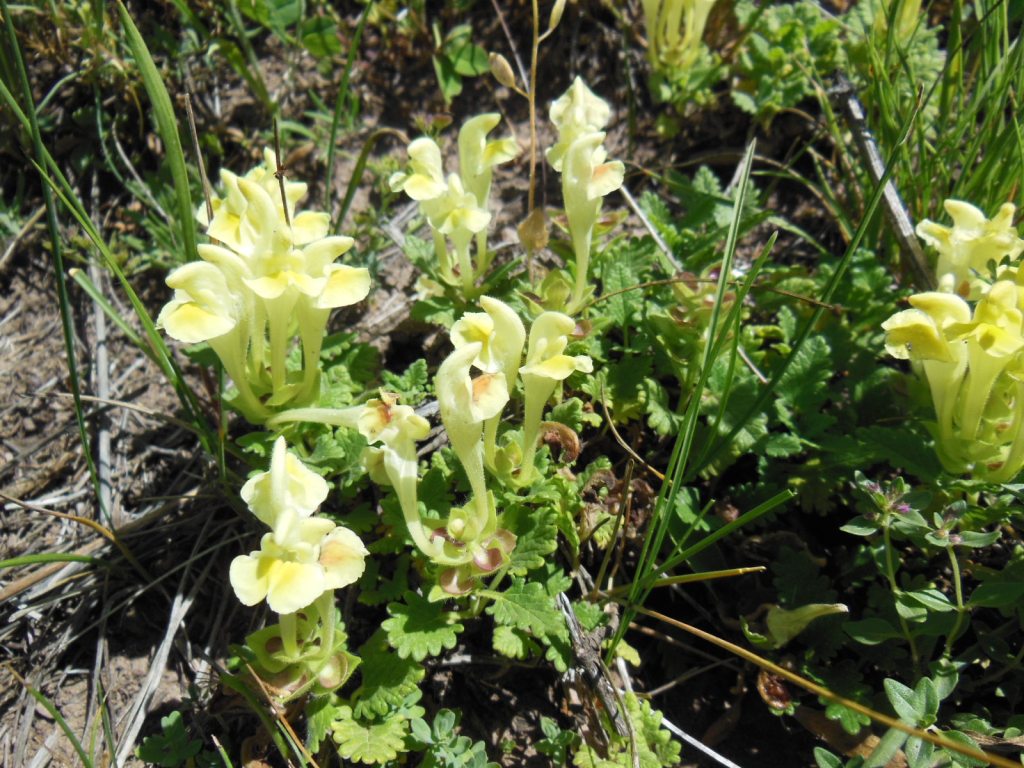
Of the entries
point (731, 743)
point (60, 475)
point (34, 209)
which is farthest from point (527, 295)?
point (34, 209)

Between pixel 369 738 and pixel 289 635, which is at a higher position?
pixel 289 635

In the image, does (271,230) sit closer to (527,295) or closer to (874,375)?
(527,295)

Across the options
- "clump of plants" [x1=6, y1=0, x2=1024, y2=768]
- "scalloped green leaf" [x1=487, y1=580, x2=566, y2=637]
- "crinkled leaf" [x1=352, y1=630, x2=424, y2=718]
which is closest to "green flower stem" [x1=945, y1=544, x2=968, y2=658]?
"clump of plants" [x1=6, y1=0, x2=1024, y2=768]

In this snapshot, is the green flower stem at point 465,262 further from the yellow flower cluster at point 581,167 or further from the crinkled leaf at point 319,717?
the crinkled leaf at point 319,717

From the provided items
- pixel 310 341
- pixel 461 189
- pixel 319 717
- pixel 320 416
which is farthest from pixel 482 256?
pixel 319 717

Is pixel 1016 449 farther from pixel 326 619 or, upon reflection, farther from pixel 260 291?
pixel 260 291

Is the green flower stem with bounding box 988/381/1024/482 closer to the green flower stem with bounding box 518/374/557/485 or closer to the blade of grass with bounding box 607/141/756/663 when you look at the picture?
the blade of grass with bounding box 607/141/756/663
